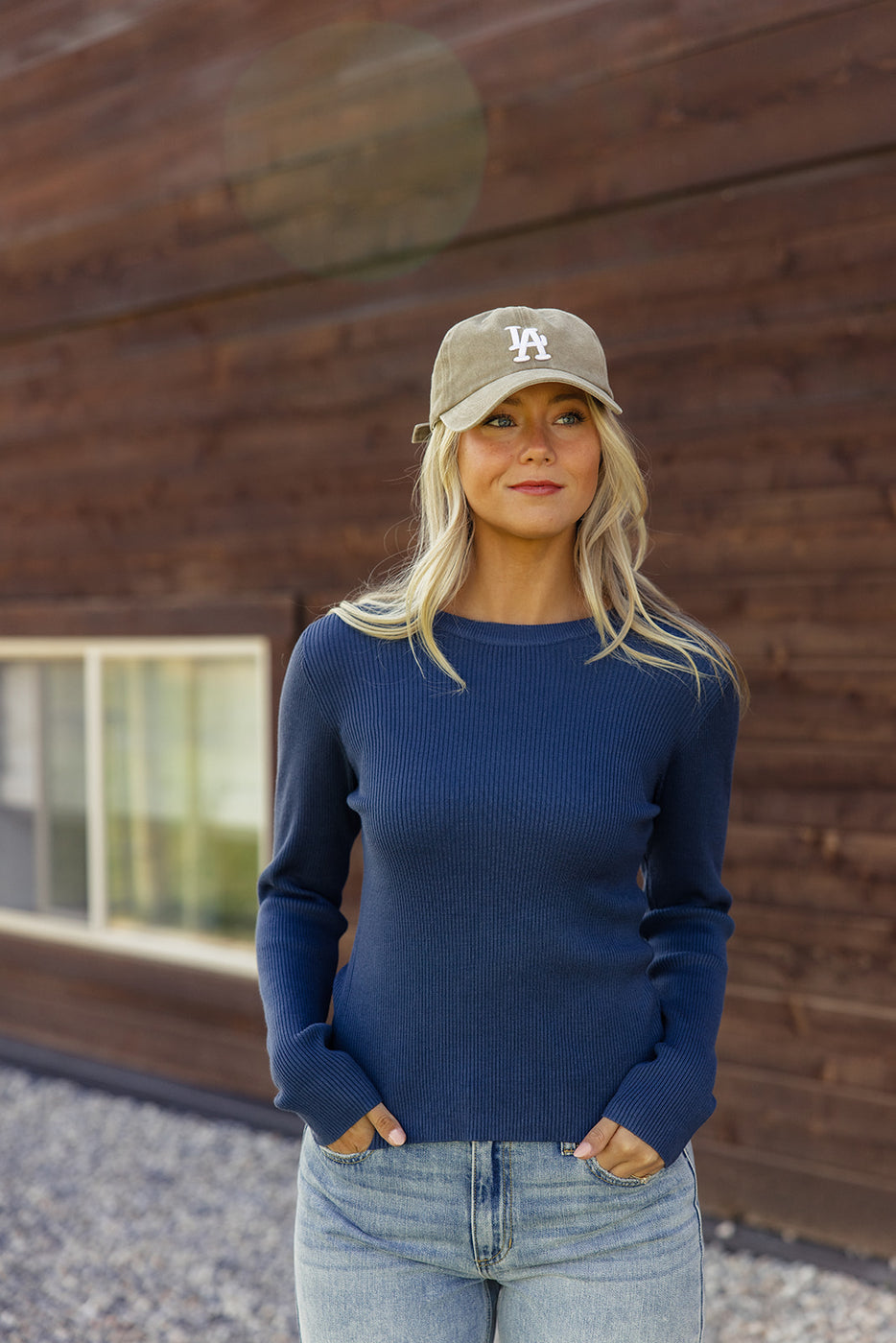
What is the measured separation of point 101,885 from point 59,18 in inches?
143

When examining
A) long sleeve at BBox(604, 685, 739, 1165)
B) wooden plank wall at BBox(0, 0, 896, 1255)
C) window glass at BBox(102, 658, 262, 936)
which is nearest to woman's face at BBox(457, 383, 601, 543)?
long sleeve at BBox(604, 685, 739, 1165)

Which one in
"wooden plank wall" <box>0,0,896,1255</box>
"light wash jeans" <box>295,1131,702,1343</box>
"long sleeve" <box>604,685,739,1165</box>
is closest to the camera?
"light wash jeans" <box>295,1131,702,1343</box>

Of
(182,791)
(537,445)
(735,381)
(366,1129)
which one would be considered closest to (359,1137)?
(366,1129)

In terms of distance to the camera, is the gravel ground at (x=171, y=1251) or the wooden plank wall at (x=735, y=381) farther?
the wooden plank wall at (x=735, y=381)

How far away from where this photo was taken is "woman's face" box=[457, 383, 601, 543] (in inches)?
61.9

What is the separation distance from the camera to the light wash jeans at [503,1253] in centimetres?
142

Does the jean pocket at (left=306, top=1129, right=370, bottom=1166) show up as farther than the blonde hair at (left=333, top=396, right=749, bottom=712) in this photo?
No

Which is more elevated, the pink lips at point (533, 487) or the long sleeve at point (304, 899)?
the pink lips at point (533, 487)

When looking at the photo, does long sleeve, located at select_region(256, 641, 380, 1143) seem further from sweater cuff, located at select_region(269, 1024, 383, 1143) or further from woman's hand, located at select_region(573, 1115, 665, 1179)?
woman's hand, located at select_region(573, 1115, 665, 1179)

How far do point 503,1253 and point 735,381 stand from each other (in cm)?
260

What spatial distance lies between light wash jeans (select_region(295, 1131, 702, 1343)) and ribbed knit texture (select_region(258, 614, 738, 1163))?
0.05m

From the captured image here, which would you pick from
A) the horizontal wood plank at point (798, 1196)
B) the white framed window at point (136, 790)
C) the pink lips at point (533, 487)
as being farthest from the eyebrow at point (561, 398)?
the white framed window at point (136, 790)

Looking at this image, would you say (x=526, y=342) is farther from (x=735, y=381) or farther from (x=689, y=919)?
(x=735, y=381)

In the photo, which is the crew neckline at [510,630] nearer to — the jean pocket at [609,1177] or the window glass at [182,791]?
the jean pocket at [609,1177]
